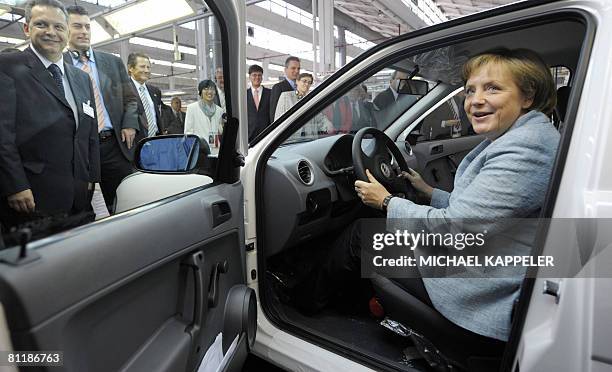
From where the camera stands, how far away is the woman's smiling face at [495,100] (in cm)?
118

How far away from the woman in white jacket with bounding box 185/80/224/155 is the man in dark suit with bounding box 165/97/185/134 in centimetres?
3

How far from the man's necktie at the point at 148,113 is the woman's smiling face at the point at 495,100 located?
99 centimetres

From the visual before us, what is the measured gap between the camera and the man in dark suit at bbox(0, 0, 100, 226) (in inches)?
26.3

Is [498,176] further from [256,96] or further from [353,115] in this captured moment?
[256,96]

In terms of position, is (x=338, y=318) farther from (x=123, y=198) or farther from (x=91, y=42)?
(x=91, y=42)

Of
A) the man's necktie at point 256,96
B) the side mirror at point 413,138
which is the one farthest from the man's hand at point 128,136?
the man's necktie at point 256,96

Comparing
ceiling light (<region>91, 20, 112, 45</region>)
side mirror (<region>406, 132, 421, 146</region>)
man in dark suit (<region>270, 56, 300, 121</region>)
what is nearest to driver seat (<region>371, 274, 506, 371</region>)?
ceiling light (<region>91, 20, 112, 45</region>)

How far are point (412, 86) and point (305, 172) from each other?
0.96 meters

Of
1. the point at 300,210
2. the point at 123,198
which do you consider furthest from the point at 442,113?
the point at 123,198

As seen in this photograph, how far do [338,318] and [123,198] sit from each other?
1.26 meters

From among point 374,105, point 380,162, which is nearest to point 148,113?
point 380,162

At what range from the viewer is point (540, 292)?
89 cm

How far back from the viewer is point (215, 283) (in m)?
1.15

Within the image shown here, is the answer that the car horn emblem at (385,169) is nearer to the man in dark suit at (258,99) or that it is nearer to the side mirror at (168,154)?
the side mirror at (168,154)
